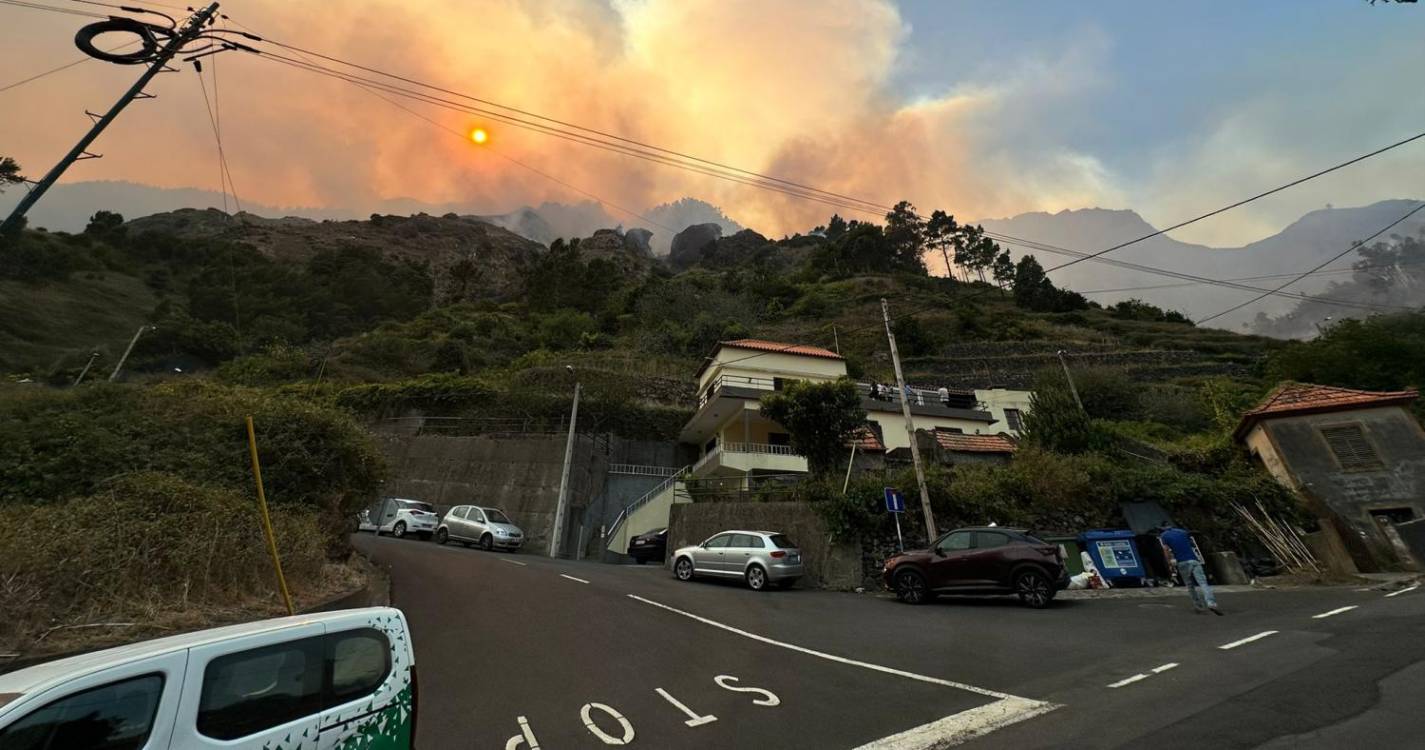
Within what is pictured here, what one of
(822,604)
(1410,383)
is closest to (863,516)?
(822,604)

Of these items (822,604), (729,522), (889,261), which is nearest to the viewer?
(822,604)

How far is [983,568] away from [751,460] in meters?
14.9

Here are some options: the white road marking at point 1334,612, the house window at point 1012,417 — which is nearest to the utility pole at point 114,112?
the white road marking at point 1334,612

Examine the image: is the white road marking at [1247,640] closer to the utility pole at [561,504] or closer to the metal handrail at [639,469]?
the utility pole at [561,504]

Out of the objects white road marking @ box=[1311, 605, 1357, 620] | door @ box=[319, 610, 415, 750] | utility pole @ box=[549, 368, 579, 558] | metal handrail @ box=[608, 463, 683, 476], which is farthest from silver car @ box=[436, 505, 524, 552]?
white road marking @ box=[1311, 605, 1357, 620]

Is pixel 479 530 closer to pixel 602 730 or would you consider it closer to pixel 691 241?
pixel 602 730

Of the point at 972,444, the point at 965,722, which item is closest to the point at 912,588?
the point at 965,722

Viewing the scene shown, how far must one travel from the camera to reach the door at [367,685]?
3.30m

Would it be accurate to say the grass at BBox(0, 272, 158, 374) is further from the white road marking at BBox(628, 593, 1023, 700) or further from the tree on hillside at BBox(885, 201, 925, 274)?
the tree on hillside at BBox(885, 201, 925, 274)

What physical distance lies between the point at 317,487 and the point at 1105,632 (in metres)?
13.9

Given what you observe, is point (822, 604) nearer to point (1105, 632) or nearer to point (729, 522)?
point (1105, 632)

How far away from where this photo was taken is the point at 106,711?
2.65 metres

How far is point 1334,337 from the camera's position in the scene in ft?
110

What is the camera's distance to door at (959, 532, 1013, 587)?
11.4m
